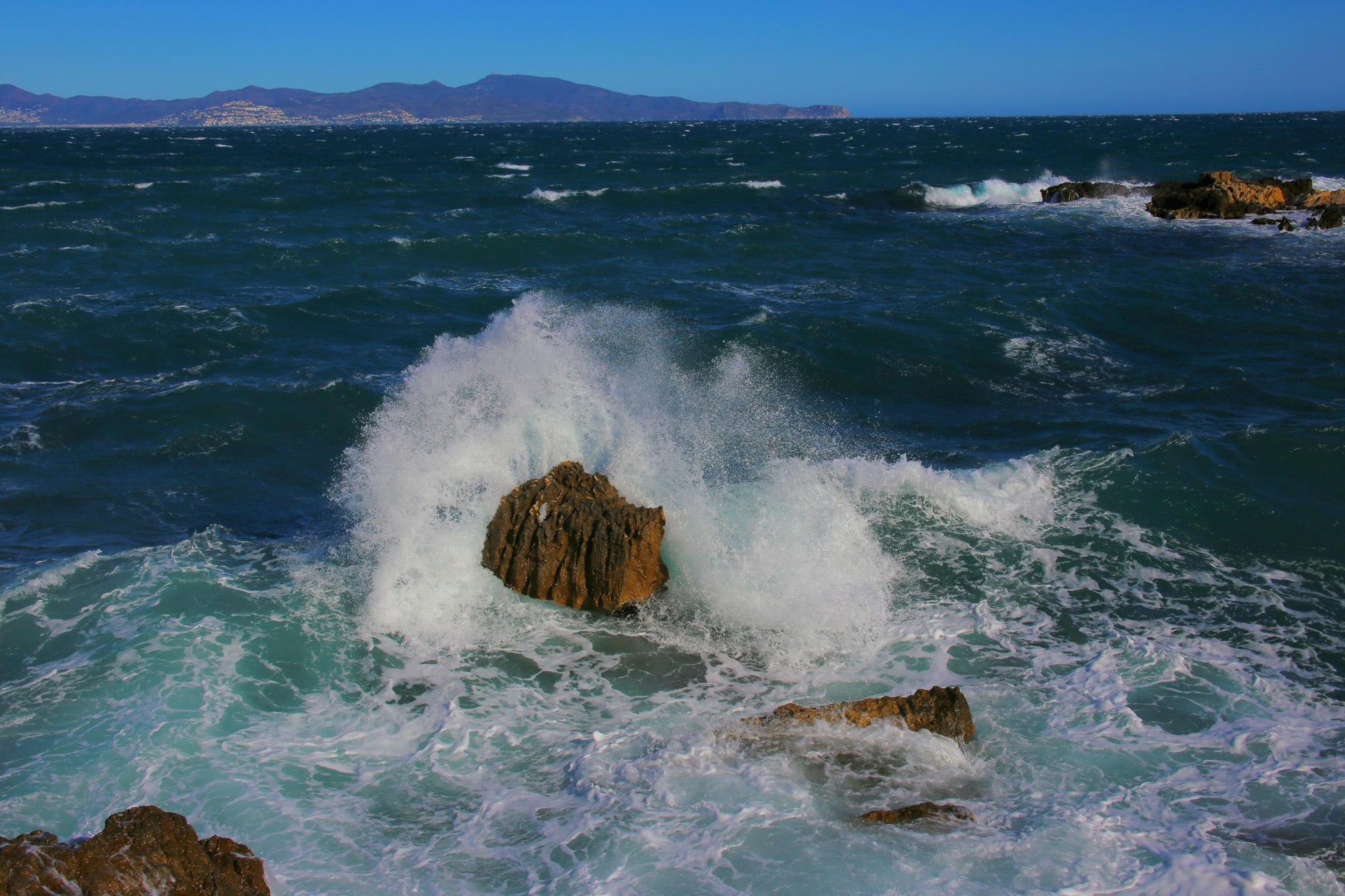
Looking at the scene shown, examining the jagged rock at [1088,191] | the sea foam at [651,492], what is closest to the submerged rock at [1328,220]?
the jagged rock at [1088,191]

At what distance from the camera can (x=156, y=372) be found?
16609 mm

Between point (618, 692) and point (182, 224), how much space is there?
29.9 meters

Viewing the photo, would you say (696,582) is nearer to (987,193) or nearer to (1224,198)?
(1224,198)

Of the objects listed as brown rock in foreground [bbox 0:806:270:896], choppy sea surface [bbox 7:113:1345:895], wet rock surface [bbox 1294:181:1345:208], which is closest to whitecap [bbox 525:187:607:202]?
choppy sea surface [bbox 7:113:1345:895]

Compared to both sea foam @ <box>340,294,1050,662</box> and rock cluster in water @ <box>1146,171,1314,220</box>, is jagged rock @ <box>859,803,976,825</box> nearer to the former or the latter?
sea foam @ <box>340,294,1050,662</box>

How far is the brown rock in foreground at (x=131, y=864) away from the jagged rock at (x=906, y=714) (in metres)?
3.56

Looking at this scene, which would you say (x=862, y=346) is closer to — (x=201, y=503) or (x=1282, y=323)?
(x=1282, y=323)

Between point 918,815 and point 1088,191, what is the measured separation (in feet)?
131

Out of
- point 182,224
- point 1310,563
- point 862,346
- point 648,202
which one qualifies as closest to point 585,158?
point 648,202

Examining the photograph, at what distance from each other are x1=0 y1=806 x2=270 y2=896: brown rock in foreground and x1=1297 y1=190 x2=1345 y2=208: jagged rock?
126 ft

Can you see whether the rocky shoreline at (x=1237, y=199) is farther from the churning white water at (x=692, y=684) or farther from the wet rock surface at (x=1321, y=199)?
the churning white water at (x=692, y=684)

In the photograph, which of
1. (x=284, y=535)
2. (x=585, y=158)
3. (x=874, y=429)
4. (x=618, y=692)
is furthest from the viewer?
(x=585, y=158)

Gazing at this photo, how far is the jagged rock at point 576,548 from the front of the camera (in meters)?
9.09

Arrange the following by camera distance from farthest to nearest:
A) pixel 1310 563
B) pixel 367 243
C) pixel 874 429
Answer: pixel 367 243
pixel 874 429
pixel 1310 563
